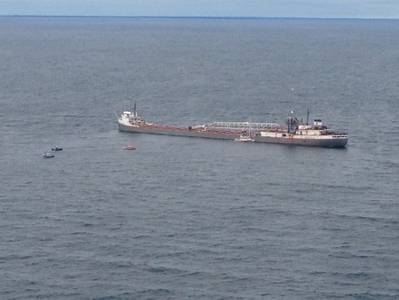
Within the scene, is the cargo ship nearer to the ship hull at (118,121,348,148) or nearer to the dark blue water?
the ship hull at (118,121,348,148)

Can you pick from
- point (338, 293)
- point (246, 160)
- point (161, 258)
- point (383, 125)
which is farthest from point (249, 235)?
point (383, 125)

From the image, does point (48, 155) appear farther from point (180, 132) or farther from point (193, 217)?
point (193, 217)

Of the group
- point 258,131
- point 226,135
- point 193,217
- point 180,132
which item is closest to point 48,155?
point 180,132

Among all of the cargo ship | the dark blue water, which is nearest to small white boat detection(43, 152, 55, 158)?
the dark blue water

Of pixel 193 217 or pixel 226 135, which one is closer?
pixel 193 217

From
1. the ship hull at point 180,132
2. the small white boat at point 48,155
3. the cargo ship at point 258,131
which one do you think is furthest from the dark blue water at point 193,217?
the cargo ship at point 258,131

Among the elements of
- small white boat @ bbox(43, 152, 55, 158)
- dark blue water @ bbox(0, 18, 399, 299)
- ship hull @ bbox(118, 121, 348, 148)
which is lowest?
dark blue water @ bbox(0, 18, 399, 299)

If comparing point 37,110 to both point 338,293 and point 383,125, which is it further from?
point 338,293
